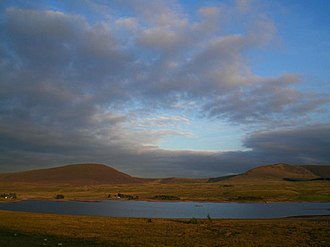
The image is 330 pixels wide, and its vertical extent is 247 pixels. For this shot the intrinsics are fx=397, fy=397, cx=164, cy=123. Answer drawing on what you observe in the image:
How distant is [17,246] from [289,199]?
4895 inches

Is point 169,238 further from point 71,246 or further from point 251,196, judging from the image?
point 251,196

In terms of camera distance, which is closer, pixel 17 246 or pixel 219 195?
pixel 17 246

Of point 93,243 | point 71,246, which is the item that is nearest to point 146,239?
point 93,243

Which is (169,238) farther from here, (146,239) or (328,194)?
(328,194)

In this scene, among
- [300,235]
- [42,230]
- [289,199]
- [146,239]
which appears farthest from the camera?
[289,199]

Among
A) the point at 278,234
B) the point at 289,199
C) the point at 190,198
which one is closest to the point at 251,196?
the point at 289,199

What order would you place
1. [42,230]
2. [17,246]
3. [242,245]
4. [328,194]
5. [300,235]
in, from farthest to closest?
[328,194]
[42,230]
[300,235]
[242,245]
[17,246]

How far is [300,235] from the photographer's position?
1375 inches

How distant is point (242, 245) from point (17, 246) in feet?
50.3

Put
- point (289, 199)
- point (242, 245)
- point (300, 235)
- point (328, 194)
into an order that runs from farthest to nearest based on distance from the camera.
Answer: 1. point (328, 194)
2. point (289, 199)
3. point (300, 235)
4. point (242, 245)

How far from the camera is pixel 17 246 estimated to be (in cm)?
2508

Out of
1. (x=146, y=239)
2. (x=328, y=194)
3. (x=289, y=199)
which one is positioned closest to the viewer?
(x=146, y=239)

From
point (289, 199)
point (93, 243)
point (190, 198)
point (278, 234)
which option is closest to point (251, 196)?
point (289, 199)

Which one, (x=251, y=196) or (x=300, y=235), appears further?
(x=251, y=196)
